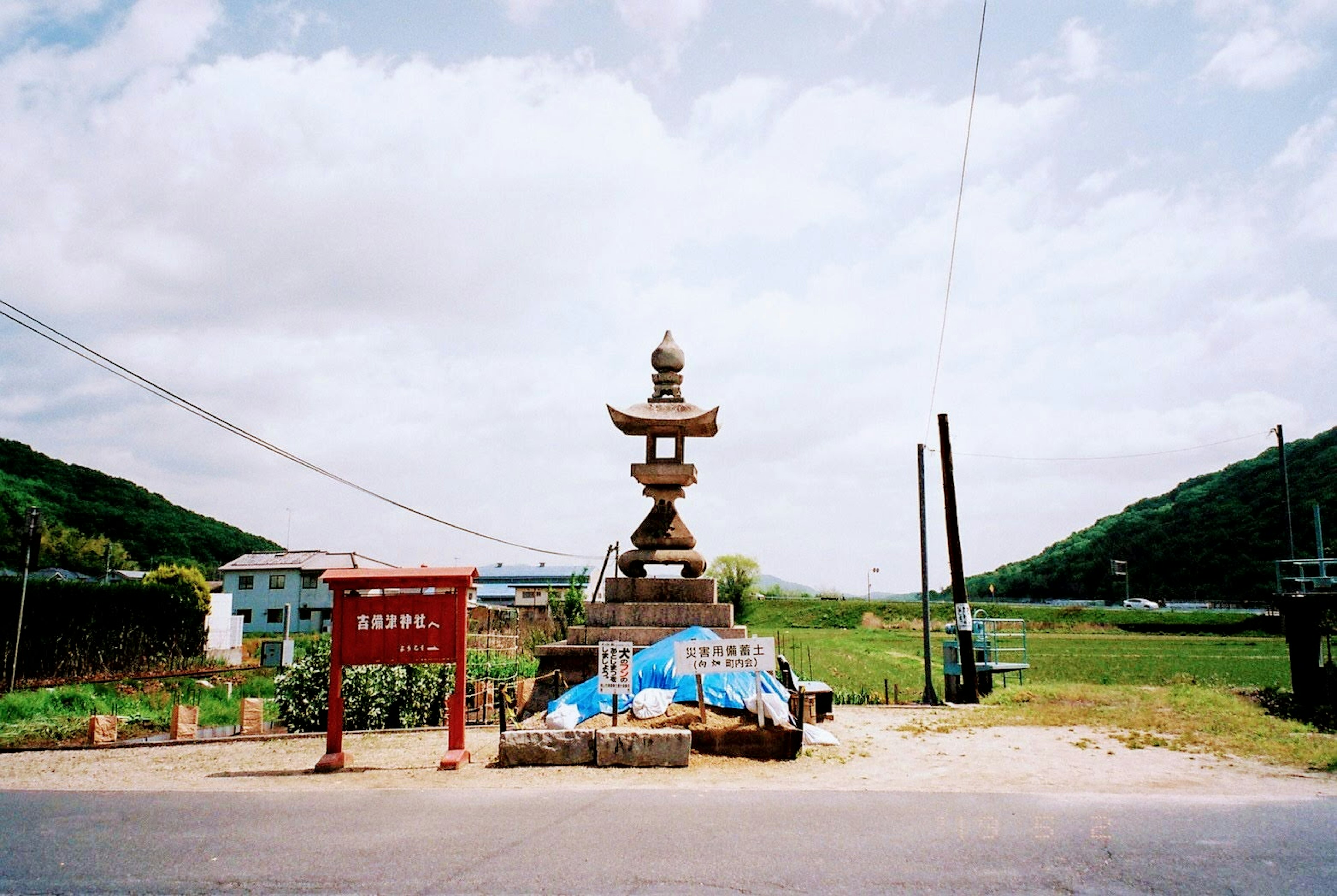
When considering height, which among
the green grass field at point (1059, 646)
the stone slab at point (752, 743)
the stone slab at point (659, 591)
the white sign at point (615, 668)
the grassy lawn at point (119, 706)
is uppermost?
the stone slab at point (659, 591)

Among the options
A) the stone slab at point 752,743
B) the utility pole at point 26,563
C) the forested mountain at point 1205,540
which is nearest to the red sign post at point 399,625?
the stone slab at point 752,743

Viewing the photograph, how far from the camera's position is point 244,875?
5.85 metres

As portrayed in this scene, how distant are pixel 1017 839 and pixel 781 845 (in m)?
1.86

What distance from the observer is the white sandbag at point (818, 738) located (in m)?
12.0

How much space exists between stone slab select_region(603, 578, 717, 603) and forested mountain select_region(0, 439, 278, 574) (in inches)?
1982

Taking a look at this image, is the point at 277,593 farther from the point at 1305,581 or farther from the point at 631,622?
the point at 1305,581

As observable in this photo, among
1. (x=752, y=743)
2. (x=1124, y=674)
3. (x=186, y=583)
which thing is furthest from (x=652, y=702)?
(x=186, y=583)

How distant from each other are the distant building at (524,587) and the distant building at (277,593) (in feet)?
33.9

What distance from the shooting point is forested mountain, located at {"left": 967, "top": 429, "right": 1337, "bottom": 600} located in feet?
185

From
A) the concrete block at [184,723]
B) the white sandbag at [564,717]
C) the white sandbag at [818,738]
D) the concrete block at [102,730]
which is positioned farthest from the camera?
the concrete block at [184,723]

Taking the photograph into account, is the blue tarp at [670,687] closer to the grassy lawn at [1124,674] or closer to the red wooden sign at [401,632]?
the red wooden sign at [401,632]

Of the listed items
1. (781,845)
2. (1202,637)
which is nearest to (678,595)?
(781,845)

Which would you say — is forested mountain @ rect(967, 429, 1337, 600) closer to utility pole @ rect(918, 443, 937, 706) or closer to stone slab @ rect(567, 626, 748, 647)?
utility pole @ rect(918, 443, 937, 706)

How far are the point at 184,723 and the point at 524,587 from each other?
2297 inches
